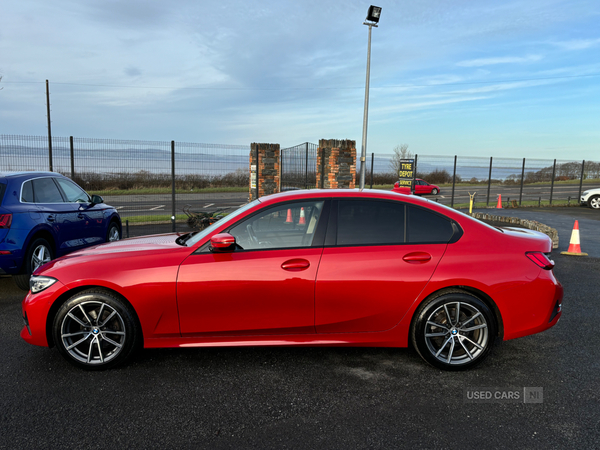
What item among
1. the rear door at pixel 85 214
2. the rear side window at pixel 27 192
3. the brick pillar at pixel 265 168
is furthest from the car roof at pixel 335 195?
the brick pillar at pixel 265 168

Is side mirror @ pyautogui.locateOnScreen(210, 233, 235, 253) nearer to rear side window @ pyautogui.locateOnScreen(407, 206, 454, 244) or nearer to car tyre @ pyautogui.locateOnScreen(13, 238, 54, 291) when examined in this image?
rear side window @ pyautogui.locateOnScreen(407, 206, 454, 244)

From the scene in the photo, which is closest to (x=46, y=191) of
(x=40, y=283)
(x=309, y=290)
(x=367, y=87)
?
(x=40, y=283)

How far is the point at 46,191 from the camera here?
6781 millimetres

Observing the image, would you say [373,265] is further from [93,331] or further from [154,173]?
[154,173]

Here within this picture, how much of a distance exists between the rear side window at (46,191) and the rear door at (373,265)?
5.04 m

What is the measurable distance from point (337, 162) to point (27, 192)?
9.61 metres

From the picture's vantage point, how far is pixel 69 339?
3703 millimetres

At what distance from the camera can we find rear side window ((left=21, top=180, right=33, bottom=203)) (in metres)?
6.16

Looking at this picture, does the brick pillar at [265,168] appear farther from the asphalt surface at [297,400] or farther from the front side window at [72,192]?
the asphalt surface at [297,400]

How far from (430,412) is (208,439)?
5.05 ft

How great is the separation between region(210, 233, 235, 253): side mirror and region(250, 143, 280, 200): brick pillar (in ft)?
37.0

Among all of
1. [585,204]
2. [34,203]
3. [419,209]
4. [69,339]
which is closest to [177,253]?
[69,339]

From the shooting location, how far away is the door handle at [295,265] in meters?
3.58

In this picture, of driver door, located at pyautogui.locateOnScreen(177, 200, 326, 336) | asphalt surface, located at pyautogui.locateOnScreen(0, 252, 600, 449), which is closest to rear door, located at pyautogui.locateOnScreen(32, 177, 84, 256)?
asphalt surface, located at pyautogui.locateOnScreen(0, 252, 600, 449)
